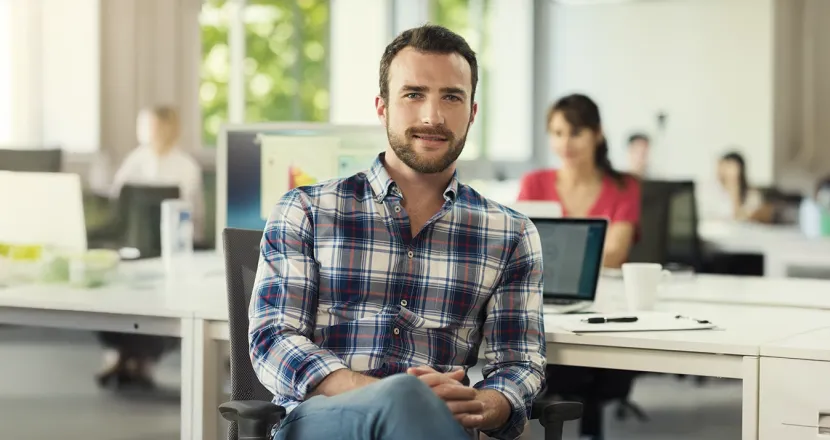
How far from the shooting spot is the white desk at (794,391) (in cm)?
166

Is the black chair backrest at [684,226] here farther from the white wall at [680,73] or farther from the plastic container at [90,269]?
the plastic container at [90,269]

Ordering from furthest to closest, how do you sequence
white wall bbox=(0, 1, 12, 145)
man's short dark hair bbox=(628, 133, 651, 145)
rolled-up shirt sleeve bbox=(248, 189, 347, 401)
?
man's short dark hair bbox=(628, 133, 651, 145), white wall bbox=(0, 1, 12, 145), rolled-up shirt sleeve bbox=(248, 189, 347, 401)

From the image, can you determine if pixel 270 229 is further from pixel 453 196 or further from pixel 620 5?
pixel 620 5

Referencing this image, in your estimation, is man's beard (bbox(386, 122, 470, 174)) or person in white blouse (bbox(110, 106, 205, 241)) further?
person in white blouse (bbox(110, 106, 205, 241))

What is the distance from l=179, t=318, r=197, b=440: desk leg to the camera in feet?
6.92

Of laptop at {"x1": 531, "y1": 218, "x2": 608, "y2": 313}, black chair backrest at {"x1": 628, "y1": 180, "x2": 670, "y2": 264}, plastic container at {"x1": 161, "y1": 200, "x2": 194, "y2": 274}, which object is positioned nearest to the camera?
laptop at {"x1": 531, "y1": 218, "x2": 608, "y2": 313}

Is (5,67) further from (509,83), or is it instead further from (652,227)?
(652,227)

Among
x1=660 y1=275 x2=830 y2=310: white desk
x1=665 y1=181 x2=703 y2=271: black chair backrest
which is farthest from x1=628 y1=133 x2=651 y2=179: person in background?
x1=660 y1=275 x2=830 y2=310: white desk

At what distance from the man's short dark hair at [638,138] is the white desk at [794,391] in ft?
17.7

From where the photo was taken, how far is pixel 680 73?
23.0 feet

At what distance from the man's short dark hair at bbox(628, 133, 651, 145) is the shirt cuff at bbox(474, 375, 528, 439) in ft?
18.1

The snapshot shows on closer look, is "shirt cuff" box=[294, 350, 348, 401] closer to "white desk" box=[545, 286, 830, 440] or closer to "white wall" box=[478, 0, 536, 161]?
"white desk" box=[545, 286, 830, 440]

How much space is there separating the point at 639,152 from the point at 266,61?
8.32ft

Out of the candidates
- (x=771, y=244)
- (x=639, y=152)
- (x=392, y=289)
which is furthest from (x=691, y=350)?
(x=639, y=152)
